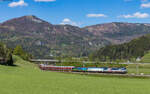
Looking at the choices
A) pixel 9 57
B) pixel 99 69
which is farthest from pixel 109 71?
pixel 9 57

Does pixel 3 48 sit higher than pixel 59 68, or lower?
higher

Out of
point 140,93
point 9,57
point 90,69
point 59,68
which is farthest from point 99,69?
point 140,93

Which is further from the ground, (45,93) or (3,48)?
(3,48)

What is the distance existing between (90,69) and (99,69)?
15.0 feet

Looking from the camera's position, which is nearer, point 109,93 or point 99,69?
point 109,93

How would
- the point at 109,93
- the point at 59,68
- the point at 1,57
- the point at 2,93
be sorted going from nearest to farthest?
the point at 2,93
the point at 109,93
the point at 1,57
the point at 59,68

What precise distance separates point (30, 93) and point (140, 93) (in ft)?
36.8

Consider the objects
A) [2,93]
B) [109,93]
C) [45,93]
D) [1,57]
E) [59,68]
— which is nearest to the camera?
[2,93]

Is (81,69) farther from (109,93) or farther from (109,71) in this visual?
(109,93)

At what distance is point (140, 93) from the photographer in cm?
2467

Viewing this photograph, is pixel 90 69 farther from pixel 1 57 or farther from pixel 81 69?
pixel 1 57

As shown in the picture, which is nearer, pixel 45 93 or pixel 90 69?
pixel 45 93

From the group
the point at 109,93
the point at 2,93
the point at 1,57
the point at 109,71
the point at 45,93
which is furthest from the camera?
the point at 109,71

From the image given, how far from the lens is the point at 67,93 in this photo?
2208 centimetres
